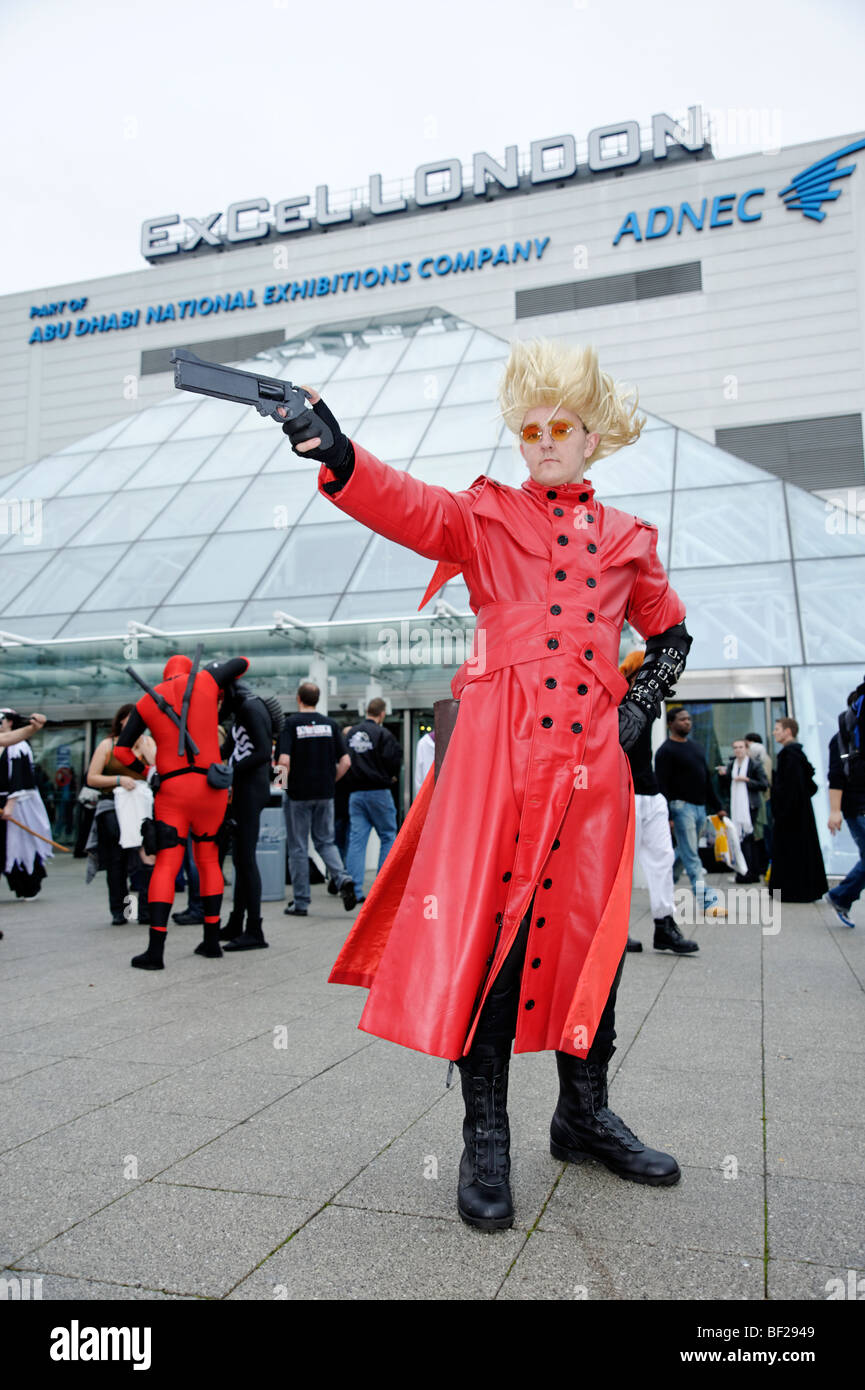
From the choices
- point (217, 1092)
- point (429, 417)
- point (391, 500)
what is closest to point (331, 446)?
point (391, 500)

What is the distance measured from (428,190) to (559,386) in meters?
26.2

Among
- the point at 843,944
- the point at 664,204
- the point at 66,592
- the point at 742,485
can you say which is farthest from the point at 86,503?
the point at 664,204

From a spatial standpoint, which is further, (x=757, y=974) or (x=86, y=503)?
(x=86, y=503)

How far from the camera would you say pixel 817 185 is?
21.2 metres

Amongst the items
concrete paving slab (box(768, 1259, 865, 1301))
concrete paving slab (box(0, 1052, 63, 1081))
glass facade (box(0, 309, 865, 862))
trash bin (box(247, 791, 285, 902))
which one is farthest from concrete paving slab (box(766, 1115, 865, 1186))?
glass facade (box(0, 309, 865, 862))

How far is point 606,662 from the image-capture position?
7.39ft

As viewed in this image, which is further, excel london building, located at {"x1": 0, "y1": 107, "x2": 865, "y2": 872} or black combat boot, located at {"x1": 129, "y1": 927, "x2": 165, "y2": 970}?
excel london building, located at {"x1": 0, "y1": 107, "x2": 865, "y2": 872}

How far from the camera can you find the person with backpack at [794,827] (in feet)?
26.2

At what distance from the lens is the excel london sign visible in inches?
907

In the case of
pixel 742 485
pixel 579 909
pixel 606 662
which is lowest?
pixel 579 909

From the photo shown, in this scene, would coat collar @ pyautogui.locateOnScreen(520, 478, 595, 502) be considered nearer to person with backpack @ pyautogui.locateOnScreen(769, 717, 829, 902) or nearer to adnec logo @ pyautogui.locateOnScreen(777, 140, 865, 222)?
person with backpack @ pyautogui.locateOnScreen(769, 717, 829, 902)

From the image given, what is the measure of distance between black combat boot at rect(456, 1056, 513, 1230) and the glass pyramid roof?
7.64 metres

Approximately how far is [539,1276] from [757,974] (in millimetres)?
3602

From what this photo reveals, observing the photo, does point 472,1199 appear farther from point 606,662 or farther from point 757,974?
point 757,974
